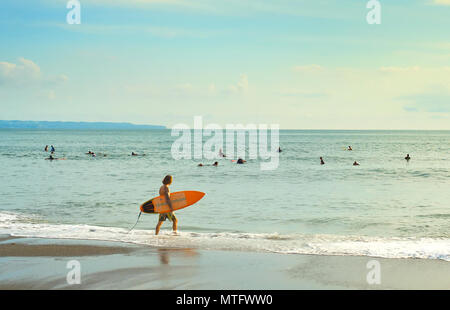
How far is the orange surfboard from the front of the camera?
47.3ft

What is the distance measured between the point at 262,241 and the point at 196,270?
150 inches

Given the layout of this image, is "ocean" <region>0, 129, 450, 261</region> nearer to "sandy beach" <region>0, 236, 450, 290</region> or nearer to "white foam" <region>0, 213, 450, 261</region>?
"white foam" <region>0, 213, 450, 261</region>

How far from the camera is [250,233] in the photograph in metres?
14.8

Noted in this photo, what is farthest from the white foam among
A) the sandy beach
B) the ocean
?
the sandy beach

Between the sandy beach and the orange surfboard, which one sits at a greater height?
the orange surfboard

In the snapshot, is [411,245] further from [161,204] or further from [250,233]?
[161,204]

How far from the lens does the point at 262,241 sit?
13.1 meters

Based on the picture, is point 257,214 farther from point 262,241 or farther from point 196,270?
point 196,270

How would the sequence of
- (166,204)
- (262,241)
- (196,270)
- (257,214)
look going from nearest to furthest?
(196,270), (262,241), (166,204), (257,214)

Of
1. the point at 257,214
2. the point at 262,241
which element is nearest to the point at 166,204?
the point at 262,241

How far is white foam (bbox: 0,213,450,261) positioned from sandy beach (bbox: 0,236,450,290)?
2.21 ft
